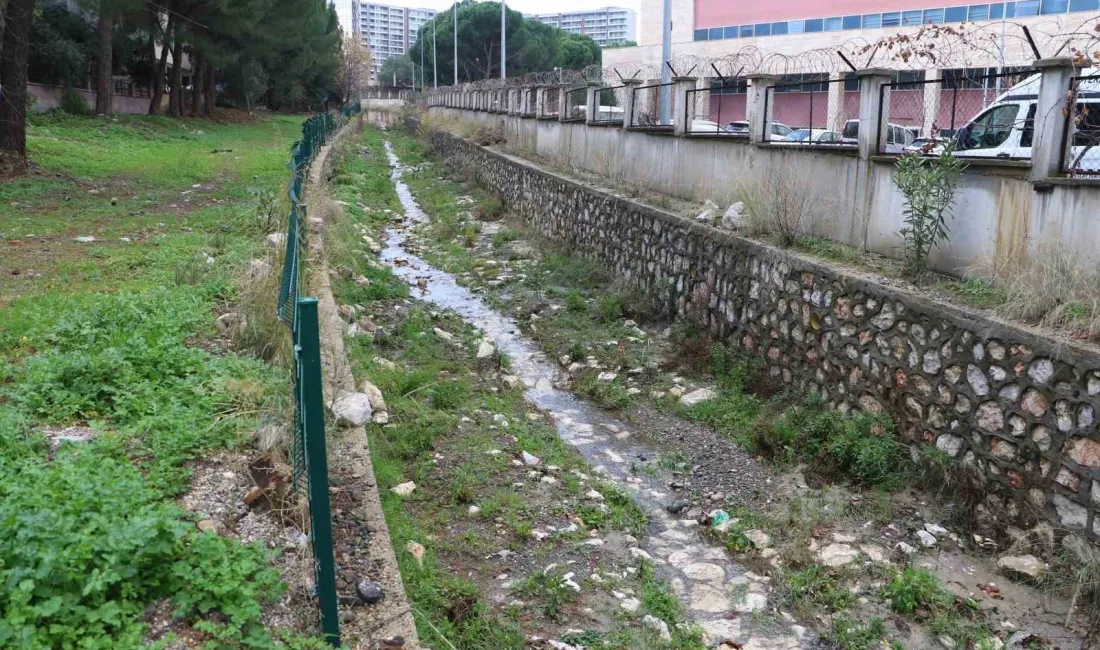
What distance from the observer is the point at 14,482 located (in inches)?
129

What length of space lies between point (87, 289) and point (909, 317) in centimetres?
606

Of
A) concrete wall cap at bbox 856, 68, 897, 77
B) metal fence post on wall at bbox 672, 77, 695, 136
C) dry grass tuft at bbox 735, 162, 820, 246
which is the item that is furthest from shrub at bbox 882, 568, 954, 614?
metal fence post on wall at bbox 672, 77, 695, 136

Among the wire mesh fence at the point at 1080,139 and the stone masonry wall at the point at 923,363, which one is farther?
the wire mesh fence at the point at 1080,139

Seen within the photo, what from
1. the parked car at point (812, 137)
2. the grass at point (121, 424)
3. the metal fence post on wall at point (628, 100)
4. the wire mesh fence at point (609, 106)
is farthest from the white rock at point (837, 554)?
the wire mesh fence at point (609, 106)

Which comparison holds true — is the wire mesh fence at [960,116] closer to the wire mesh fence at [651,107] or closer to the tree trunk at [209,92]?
the wire mesh fence at [651,107]

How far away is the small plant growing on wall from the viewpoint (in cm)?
614

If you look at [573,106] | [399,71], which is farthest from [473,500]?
[399,71]

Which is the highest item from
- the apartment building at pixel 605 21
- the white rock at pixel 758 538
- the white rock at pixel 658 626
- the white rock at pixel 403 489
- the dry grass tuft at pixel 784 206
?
the apartment building at pixel 605 21

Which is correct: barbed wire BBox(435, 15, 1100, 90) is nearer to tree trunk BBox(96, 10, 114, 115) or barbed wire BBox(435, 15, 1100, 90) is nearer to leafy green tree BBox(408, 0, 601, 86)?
tree trunk BBox(96, 10, 114, 115)

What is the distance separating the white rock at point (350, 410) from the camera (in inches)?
200

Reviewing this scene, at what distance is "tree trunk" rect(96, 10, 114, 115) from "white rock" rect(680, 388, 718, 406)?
24634 mm

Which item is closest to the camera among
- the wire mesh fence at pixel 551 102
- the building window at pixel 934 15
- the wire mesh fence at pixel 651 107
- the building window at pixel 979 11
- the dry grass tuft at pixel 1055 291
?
the dry grass tuft at pixel 1055 291

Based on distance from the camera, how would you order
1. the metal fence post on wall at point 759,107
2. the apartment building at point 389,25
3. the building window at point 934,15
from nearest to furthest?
1. the metal fence post on wall at point 759,107
2. the building window at point 934,15
3. the apartment building at point 389,25

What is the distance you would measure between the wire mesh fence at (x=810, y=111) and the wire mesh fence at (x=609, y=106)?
3.17 m
